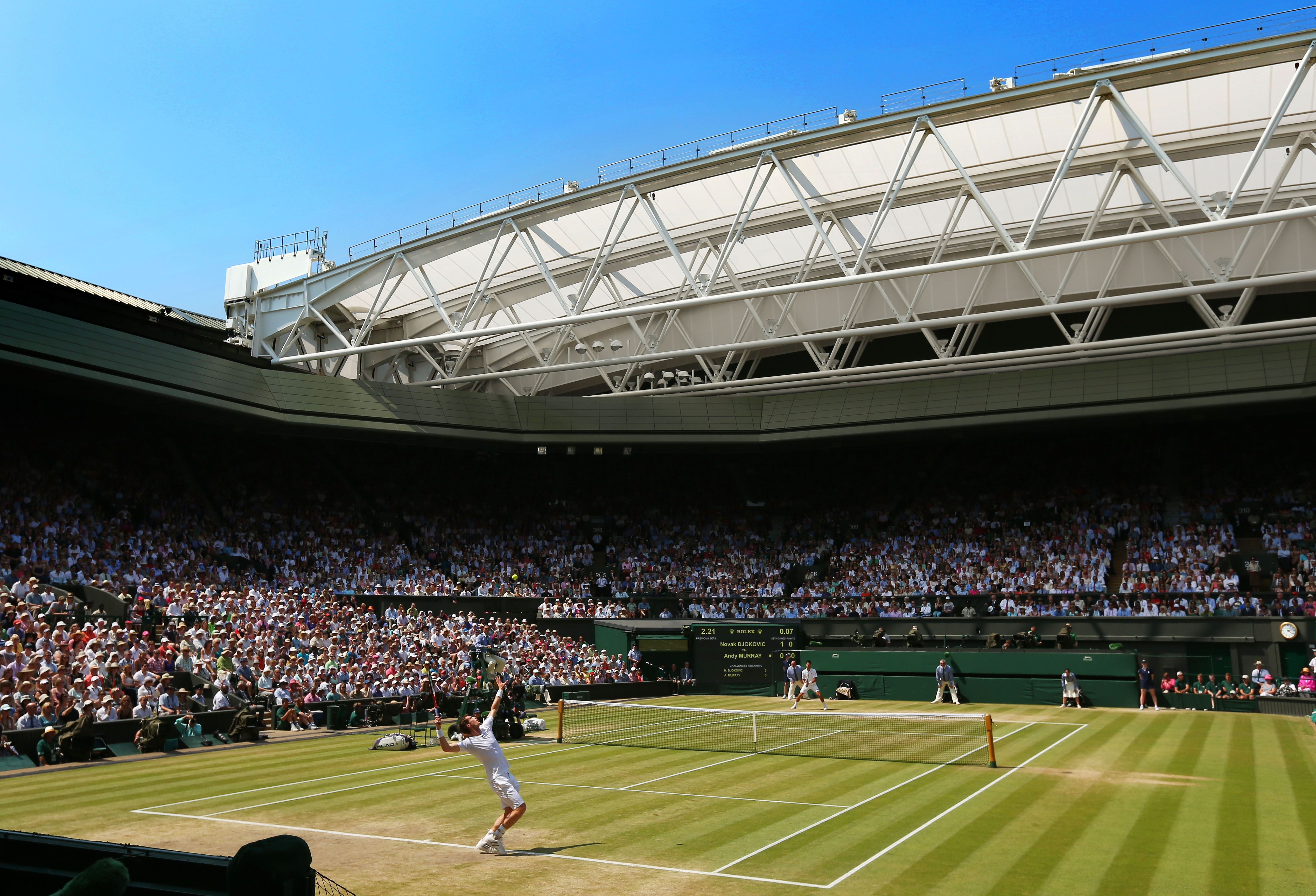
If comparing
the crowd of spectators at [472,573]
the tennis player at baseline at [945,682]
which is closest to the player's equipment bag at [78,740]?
the crowd of spectators at [472,573]

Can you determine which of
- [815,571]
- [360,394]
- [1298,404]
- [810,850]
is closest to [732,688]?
[815,571]

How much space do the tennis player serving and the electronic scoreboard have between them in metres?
29.5

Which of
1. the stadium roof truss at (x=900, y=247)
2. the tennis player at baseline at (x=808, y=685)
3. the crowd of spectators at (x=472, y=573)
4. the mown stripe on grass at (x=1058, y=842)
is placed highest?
the stadium roof truss at (x=900, y=247)

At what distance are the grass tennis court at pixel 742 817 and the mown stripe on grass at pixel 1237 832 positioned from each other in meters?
0.05

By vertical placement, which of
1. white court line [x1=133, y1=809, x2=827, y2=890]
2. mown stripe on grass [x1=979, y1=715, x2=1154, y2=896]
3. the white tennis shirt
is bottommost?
white court line [x1=133, y1=809, x2=827, y2=890]

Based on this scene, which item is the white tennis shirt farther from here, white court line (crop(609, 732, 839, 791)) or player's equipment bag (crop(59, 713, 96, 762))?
player's equipment bag (crop(59, 713, 96, 762))

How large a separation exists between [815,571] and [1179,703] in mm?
17096

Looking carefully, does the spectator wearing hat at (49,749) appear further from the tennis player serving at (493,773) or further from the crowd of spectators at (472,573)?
the tennis player serving at (493,773)

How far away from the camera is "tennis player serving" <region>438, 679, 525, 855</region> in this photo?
40.7ft

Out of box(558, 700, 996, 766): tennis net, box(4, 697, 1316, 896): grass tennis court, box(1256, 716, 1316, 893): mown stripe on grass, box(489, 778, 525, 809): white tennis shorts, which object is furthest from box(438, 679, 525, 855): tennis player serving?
box(558, 700, 996, 766): tennis net

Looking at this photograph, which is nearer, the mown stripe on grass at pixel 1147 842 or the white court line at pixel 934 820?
the mown stripe on grass at pixel 1147 842

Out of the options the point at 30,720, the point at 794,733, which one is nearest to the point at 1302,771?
the point at 794,733

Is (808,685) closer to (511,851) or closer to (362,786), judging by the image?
(362,786)

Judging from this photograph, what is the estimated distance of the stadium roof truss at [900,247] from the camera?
27906 millimetres
